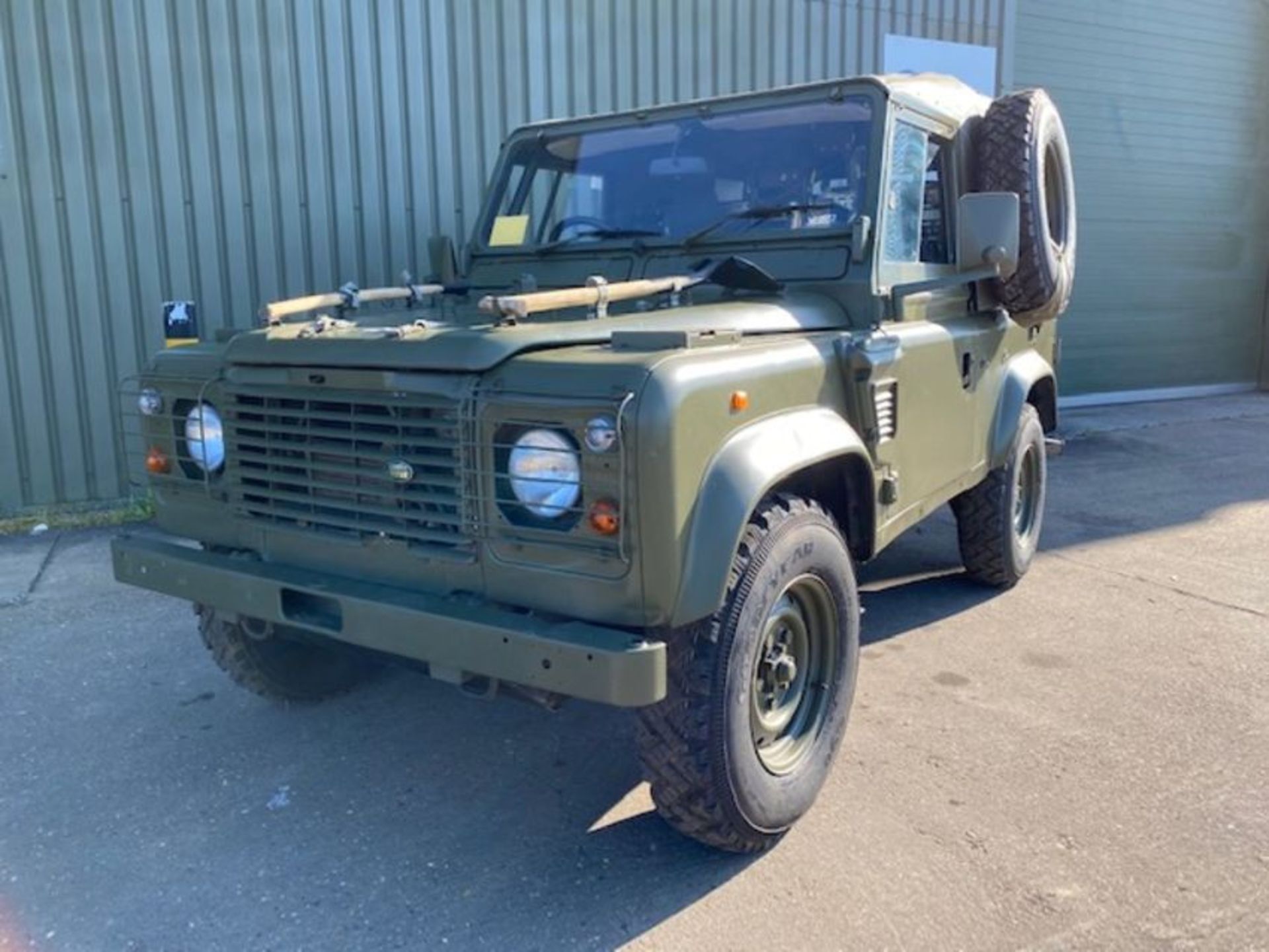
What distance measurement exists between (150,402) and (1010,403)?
11.5 feet

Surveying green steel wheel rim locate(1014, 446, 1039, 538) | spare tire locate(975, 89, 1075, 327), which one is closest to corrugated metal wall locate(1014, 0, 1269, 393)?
green steel wheel rim locate(1014, 446, 1039, 538)

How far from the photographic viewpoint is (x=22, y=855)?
291 centimetres

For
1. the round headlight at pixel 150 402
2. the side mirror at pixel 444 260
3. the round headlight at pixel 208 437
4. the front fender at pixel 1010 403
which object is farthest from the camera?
the front fender at pixel 1010 403

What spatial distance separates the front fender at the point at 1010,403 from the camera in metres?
4.61

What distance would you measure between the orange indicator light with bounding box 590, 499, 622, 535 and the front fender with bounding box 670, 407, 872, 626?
17 cm

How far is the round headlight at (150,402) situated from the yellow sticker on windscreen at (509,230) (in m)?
1.61

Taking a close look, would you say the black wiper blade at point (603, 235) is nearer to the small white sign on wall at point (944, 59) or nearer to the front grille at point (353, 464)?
the front grille at point (353, 464)

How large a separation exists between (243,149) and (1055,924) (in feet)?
20.7

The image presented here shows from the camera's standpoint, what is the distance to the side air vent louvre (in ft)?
10.7

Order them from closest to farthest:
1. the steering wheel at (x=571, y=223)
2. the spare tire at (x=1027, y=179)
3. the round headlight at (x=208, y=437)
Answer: the round headlight at (x=208, y=437) → the steering wheel at (x=571, y=223) → the spare tire at (x=1027, y=179)

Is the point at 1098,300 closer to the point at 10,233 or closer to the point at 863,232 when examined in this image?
the point at 863,232

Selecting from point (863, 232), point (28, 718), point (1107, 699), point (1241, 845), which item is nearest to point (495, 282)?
point (863, 232)

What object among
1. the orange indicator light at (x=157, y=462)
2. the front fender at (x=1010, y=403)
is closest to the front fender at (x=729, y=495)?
the orange indicator light at (x=157, y=462)

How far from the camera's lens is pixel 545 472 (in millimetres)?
2463
